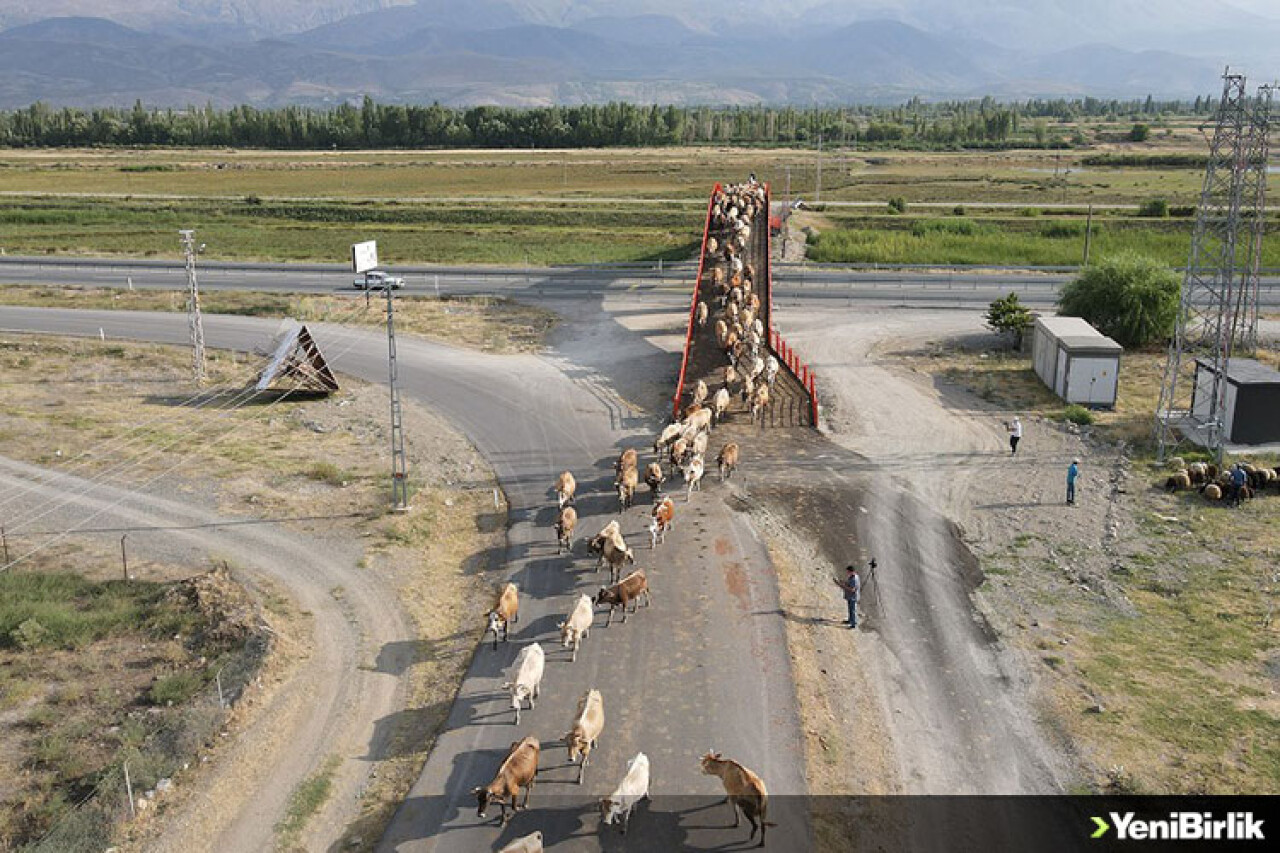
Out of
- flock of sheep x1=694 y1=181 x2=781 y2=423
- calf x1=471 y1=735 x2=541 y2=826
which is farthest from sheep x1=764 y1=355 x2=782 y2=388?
calf x1=471 y1=735 x2=541 y2=826

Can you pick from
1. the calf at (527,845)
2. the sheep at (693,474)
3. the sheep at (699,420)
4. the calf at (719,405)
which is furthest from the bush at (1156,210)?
the calf at (527,845)

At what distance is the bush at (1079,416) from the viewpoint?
39.3m

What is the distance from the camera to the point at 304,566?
27.0 m

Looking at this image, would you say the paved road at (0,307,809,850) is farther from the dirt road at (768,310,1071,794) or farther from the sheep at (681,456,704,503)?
the dirt road at (768,310,1071,794)

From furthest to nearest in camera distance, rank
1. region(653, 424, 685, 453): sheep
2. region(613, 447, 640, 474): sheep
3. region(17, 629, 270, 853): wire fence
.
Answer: region(653, 424, 685, 453): sheep < region(613, 447, 640, 474): sheep < region(17, 629, 270, 853): wire fence

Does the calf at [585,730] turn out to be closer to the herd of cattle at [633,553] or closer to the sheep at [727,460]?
the herd of cattle at [633,553]

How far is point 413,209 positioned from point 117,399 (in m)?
67.8

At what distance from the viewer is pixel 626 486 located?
3053cm

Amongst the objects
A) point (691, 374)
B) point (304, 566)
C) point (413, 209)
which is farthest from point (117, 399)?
point (413, 209)

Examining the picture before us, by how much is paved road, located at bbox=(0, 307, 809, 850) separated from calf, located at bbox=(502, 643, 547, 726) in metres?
0.31

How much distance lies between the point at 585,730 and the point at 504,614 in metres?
5.13

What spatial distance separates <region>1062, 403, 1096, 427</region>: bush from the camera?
39312 millimetres

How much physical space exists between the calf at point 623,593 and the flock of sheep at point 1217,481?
1880cm

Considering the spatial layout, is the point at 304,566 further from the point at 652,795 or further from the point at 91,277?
the point at 91,277
